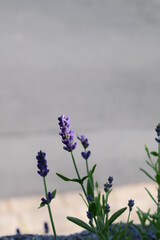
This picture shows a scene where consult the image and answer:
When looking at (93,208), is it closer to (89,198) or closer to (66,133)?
(89,198)

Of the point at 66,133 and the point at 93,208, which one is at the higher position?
the point at 66,133

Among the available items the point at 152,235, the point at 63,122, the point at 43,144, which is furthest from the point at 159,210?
the point at 43,144

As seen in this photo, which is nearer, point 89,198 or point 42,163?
point 42,163

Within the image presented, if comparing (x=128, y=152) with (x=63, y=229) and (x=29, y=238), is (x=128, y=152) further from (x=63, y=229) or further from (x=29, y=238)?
(x=29, y=238)

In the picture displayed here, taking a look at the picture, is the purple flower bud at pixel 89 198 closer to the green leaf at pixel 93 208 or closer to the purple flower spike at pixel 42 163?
the green leaf at pixel 93 208

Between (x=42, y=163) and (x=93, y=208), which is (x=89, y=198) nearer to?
(x=93, y=208)

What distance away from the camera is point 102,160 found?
3104mm

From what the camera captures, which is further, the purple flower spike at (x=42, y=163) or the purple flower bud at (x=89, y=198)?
the purple flower bud at (x=89, y=198)

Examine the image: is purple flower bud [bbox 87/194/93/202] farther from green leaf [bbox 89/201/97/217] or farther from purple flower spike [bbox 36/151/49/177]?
purple flower spike [bbox 36/151/49/177]

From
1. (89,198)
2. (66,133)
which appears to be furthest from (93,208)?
(66,133)

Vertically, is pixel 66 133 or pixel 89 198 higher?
pixel 66 133

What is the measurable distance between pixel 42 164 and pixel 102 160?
7.33 ft

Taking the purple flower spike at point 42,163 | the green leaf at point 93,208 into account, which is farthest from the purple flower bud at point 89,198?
the purple flower spike at point 42,163

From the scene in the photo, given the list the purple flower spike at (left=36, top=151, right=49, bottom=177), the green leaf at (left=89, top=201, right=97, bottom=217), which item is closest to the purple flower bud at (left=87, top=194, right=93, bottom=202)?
the green leaf at (left=89, top=201, right=97, bottom=217)
